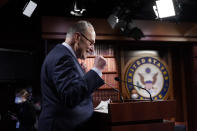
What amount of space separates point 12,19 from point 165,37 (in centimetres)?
308

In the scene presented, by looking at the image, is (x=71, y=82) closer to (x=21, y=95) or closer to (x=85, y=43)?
(x=85, y=43)

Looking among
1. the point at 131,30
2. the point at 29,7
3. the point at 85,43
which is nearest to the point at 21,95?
the point at 29,7

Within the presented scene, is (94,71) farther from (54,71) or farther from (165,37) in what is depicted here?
(165,37)

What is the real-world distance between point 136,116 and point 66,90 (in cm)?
50

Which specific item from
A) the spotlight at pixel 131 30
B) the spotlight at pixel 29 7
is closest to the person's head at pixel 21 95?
the spotlight at pixel 29 7

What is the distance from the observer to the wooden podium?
1.55 meters

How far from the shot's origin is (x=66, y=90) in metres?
1.36

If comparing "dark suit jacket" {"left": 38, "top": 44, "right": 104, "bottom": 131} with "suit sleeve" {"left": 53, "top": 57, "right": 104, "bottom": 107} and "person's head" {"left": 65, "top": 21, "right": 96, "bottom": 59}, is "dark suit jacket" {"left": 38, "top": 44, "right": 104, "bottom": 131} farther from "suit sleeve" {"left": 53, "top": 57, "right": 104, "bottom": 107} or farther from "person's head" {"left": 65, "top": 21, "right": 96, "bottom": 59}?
"person's head" {"left": 65, "top": 21, "right": 96, "bottom": 59}

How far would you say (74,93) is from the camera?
1.36 meters

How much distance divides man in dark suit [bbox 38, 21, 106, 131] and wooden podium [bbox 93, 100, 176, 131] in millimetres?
131

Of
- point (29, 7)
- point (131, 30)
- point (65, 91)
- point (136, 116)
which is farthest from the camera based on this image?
point (131, 30)

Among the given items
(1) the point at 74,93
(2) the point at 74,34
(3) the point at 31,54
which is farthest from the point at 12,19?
(1) the point at 74,93

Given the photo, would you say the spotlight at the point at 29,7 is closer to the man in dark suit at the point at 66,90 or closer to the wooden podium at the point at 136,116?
the man in dark suit at the point at 66,90

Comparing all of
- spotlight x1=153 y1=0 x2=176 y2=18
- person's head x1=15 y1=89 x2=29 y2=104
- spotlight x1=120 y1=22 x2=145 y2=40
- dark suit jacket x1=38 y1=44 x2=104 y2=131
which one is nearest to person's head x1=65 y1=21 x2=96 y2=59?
dark suit jacket x1=38 y1=44 x2=104 y2=131
